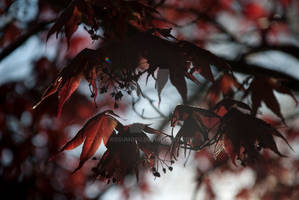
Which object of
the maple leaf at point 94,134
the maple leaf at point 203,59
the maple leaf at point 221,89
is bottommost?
the maple leaf at point 221,89

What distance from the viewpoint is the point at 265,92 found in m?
1.47

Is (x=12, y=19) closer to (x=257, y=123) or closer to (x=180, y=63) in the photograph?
(x=180, y=63)

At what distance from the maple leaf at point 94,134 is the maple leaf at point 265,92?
2.34ft

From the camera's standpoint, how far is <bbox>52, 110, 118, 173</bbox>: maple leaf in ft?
3.72

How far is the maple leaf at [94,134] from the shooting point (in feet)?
3.72

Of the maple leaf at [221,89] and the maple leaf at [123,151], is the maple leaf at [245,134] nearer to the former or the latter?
the maple leaf at [123,151]

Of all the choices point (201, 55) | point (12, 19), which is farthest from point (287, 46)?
point (12, 19)

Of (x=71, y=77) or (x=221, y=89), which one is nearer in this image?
(x=71, y=77)

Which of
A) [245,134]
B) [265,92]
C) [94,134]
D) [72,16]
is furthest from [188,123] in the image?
[72,16]

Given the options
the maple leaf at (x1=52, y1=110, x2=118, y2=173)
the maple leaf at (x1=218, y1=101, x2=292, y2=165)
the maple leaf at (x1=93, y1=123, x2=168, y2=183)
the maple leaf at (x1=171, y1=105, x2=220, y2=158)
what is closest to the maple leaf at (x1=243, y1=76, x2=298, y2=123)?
the maple leaf at (x1=218, y1=101, x2=292, y2=165)

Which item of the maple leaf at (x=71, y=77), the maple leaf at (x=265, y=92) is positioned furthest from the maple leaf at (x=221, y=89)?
the maple leaf at (x=71, y=77)

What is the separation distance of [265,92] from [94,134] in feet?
3.06

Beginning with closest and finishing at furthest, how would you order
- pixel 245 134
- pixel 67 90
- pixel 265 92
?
pixel 67 90
pixel 245 134
pixel 265 92

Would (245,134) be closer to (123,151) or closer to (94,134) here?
(123,151)
